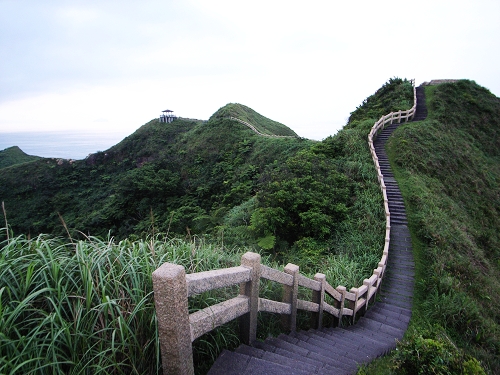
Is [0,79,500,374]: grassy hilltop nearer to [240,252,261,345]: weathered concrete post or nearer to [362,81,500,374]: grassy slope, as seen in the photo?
[362,81,500,374]: grassy slope

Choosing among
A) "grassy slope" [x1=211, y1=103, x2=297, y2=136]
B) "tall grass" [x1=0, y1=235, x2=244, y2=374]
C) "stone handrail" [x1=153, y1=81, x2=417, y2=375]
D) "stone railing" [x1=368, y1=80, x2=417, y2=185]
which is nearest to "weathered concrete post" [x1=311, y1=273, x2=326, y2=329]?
"stone handrail" [x1=153, y1=81, x2=417, y2=375]

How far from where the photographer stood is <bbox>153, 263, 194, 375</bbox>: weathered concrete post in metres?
2.10

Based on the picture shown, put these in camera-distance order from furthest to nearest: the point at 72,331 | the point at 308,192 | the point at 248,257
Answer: the point at 308,192, the point at 248,257, the point at 72,331

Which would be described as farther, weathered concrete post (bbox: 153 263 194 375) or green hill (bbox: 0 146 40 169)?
green hill (bbox: 0 146 40 169)

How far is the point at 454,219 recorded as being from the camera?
1236 cm

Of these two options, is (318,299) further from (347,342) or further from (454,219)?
(454,219)

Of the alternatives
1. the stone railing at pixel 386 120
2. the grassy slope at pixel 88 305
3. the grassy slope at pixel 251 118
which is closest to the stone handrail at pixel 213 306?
the grassy slope at pixel 88 305

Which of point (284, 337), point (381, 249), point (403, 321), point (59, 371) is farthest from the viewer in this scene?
point (381, 249)

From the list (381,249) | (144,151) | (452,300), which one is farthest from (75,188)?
(452,300)

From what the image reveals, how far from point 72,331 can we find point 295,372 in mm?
1925

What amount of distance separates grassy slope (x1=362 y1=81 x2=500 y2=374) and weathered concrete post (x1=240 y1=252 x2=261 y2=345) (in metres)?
1.59

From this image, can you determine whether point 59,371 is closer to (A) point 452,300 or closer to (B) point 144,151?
(A) point 452,300

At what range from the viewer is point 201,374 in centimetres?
270

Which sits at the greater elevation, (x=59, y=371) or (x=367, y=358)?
(x=59, y=371)
